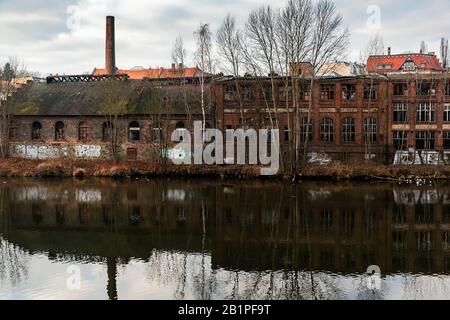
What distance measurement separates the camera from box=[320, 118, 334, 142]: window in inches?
1555

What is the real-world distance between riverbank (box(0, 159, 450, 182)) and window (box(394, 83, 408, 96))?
6990mm

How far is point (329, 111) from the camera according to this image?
39.5m

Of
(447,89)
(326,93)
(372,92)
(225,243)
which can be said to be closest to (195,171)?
(326,93)

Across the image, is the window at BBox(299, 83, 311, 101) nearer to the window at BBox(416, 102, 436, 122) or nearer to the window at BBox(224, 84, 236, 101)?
the window at BBox(224, 84, 236, 101)

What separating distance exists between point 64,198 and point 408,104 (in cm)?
2684

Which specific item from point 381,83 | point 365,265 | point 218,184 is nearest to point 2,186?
point 218,184

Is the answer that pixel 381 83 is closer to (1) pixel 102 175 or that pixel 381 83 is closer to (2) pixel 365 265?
(1) pixel 102 175

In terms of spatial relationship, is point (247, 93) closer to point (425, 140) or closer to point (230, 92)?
point (230, 92)

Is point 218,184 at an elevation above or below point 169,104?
below

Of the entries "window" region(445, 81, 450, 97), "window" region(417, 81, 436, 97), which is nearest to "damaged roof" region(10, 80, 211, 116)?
"window" region(417, 81, 436, 97)

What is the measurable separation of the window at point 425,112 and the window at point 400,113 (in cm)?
90

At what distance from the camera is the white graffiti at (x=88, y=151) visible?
1674 inches
